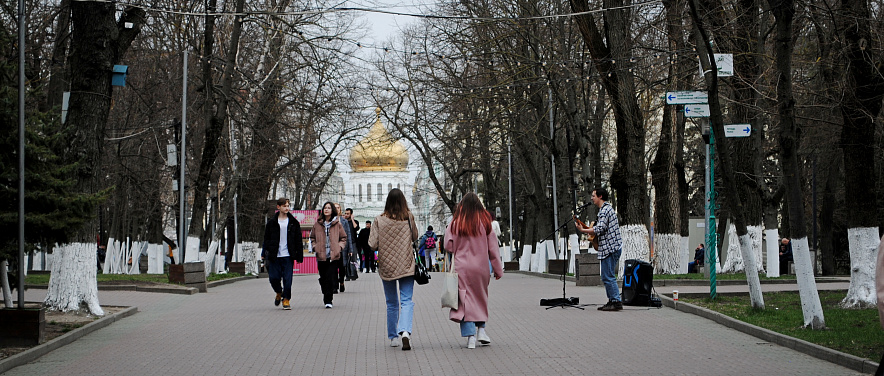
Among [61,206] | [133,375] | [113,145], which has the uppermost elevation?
[113,145]

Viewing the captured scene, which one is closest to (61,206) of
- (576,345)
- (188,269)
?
(576,345)

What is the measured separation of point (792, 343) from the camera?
36.3 feet

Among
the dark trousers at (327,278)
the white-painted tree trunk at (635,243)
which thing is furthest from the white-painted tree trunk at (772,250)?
the dark trousers at (327,278)

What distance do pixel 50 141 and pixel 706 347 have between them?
768 cm

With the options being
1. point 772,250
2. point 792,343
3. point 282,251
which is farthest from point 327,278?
point 772,250

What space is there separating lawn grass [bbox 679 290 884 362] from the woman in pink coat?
10.8 feet

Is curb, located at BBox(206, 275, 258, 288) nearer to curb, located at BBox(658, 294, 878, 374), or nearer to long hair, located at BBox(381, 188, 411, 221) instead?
curb, located at BBox(658, 294, 878, 374)

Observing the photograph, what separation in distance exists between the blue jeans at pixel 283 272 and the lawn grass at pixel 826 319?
6292mm

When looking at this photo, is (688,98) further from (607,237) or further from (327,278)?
(327,278)

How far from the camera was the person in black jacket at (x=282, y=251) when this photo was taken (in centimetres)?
1722

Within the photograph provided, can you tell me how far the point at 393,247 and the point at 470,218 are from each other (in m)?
0.87

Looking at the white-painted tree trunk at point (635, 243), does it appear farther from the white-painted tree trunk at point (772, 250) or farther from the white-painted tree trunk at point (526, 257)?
the white-painted tree trunk at point (526, 257)

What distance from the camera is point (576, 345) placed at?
1145cm

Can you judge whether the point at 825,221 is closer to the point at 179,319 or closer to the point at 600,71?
the point at 600,71
